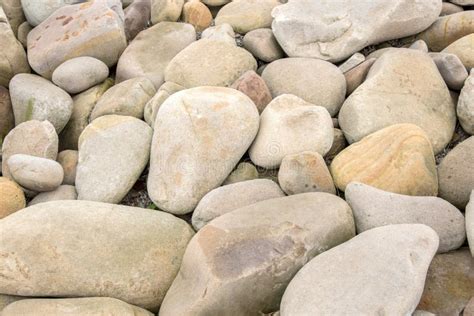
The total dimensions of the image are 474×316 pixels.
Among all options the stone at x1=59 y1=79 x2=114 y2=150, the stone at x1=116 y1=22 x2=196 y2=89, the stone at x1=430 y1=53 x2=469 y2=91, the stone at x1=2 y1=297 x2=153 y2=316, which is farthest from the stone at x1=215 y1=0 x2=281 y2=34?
the stone at x1=2 y1=297 x2=153 y2=316

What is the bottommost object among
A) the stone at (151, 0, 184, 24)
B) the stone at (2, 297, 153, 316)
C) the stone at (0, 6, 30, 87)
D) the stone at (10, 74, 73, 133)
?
the stone at (2, 297, 153, 316)

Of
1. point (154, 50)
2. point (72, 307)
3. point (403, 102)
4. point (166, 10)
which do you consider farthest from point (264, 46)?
point (72, 307)

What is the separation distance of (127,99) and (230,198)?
4.18 feet

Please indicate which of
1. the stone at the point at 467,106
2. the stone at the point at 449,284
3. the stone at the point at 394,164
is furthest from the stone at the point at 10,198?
the stone at the point at 467,106

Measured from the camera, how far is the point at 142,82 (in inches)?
143

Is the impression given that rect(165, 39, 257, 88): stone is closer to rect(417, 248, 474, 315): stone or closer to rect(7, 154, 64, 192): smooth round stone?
rect(7, 154, 64, 192): smooth round stone

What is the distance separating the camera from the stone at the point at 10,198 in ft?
9.46

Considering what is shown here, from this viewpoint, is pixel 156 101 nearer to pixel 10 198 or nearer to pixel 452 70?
pixel 10 198

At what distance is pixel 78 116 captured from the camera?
3.79m

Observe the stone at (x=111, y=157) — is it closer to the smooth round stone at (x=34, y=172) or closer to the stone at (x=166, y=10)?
the smooth round stone at (x=34, y=172)

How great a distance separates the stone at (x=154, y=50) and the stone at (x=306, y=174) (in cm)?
158

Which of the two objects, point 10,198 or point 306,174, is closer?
point 306,174

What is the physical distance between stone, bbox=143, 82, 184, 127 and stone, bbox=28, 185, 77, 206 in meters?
0.74

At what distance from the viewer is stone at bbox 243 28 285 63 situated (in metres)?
3.83
